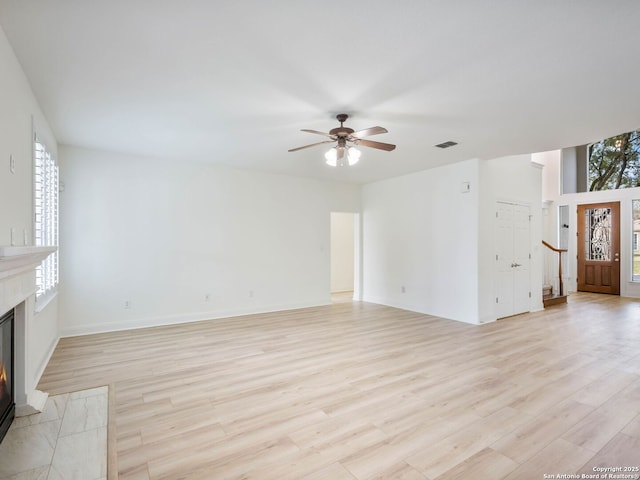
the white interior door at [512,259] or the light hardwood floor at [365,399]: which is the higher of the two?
the white interior door at [512,259]

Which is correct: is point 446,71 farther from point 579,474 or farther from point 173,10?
point 579,474

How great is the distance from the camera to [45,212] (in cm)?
357

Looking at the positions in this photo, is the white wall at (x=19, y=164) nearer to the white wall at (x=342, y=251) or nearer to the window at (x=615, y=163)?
the white wall at (x=342, y=251)

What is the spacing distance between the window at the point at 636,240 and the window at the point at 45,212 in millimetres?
11373

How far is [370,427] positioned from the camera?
7.80ft

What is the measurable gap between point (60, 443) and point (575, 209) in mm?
11404

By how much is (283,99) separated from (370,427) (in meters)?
2.89

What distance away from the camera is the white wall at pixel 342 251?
29.5ft

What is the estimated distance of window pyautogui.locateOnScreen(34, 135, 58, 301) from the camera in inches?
131

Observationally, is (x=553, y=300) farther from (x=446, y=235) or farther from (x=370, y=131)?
(x=370, y=131)

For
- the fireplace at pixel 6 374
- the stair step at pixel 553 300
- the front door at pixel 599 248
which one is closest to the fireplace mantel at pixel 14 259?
the fireplace at pixel 6 374

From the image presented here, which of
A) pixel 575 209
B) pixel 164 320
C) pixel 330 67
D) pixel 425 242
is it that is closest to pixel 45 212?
pixel 164 320

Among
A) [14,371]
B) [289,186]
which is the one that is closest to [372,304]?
[289,186]

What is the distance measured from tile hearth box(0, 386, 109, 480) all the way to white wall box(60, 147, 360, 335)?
244cm
